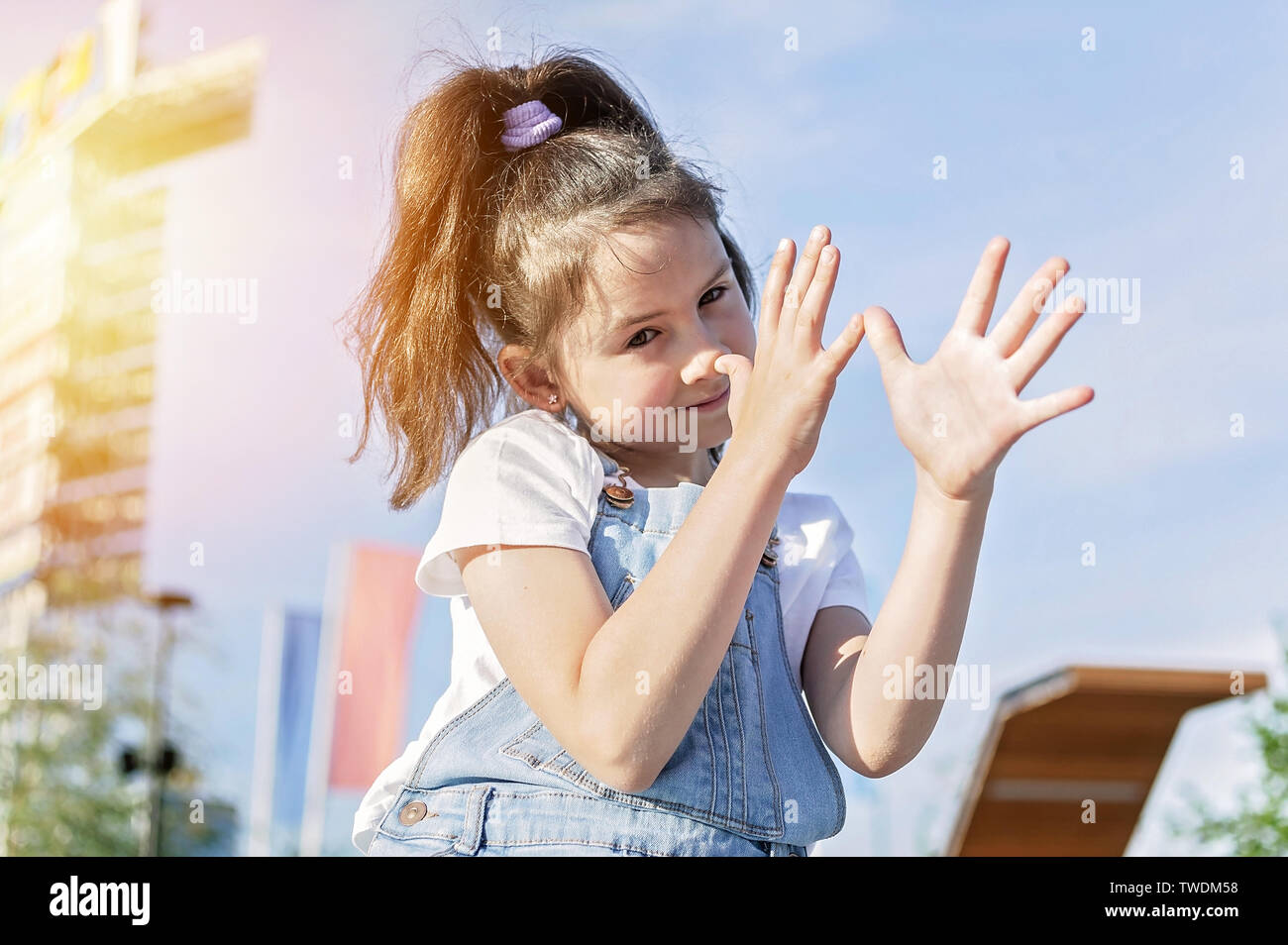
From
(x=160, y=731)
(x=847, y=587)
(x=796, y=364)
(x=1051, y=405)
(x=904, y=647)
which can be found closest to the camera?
(x=1051, y=405)

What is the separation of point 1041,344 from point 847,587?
525 millimetres

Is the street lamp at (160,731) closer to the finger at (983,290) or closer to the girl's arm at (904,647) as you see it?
the girl's arm at (904,647)

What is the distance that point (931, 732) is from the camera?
1245 millimetres

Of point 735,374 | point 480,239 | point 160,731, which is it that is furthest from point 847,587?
point 160,731

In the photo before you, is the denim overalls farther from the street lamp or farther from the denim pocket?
the street lamp

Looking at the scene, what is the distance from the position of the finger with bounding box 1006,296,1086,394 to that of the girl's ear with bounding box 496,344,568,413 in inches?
24.0

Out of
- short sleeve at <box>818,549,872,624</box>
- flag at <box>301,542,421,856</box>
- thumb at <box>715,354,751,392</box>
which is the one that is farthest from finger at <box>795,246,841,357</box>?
flag at <box>301,542,421,856</box>

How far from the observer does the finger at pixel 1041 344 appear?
0.96 metres

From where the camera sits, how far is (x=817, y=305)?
3.47ft

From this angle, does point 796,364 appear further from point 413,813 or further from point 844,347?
point 413,813

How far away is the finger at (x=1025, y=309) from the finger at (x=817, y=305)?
14 centimetres

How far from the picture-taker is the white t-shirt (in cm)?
120

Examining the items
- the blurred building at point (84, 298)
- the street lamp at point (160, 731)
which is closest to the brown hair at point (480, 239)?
the street lamp at point (160, 731)
